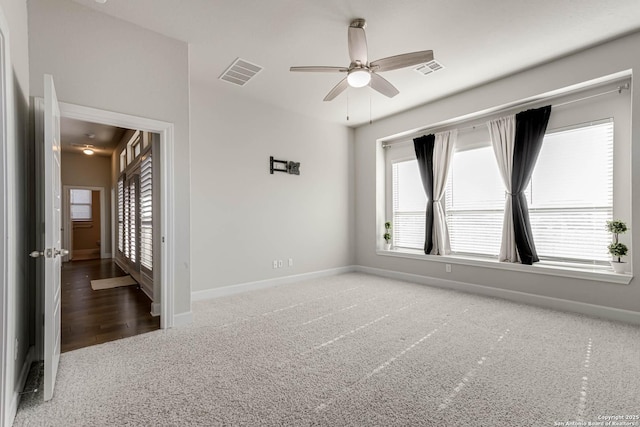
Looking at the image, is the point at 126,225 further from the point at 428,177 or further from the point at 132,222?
the point at 428,177

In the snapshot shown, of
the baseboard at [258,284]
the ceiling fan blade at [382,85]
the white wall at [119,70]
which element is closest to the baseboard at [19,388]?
the white wall at [119,70]

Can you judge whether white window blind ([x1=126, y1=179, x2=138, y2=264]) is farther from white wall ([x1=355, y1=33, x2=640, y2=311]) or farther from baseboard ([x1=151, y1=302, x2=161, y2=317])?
white wall ([x1=355, y1=33, x2=640, y2=311])

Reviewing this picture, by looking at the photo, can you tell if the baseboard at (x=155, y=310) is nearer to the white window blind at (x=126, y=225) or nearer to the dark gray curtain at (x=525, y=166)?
the white window blind at (x=126, y=225)

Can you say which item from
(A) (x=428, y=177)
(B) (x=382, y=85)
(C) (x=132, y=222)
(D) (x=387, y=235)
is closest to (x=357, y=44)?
(B) (x=382, y=85)

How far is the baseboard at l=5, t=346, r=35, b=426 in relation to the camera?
160 cm

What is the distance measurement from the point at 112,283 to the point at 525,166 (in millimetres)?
6848

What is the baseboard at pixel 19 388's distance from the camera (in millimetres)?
1600

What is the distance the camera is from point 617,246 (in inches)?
124

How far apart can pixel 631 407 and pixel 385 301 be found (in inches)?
95.7

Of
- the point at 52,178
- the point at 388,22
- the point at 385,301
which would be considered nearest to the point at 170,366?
the point at 52,178

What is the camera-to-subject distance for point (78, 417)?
1.70 meters

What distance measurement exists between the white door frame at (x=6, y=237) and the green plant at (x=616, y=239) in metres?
5.13

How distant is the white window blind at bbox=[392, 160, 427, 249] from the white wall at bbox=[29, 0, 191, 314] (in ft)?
12.8

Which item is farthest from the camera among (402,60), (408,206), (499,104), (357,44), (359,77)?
(408,206)
